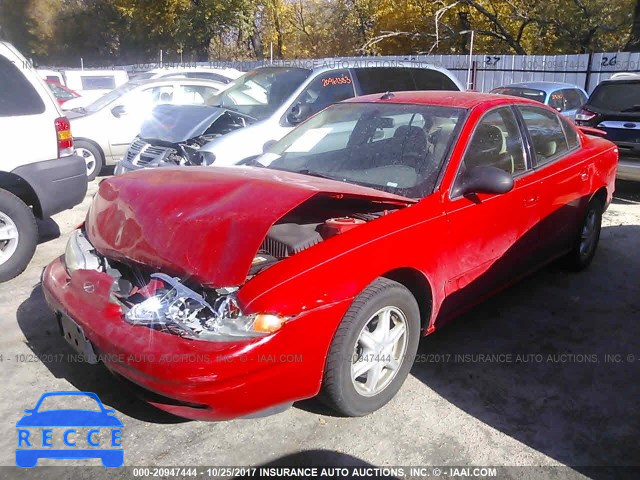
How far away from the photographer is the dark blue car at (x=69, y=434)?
267 cm

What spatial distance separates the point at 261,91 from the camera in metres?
7.51

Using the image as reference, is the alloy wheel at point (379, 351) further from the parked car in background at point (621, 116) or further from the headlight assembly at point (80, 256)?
the parked car in background at point (621, 116)

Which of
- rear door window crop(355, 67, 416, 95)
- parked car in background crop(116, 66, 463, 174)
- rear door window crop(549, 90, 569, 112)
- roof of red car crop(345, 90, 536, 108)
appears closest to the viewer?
roof of red car crop(345, 90, 536, 108)

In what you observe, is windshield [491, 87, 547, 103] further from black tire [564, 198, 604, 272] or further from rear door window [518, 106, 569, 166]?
rear door window [518, 106, 569, 166]

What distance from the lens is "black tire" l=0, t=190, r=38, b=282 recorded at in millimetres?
4652

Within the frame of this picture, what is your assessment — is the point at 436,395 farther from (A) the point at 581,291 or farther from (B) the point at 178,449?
(A) the point at 581,291

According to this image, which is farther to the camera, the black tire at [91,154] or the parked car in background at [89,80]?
the parked car in background at [89,80]

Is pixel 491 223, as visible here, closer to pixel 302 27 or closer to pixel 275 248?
pixel 275 248

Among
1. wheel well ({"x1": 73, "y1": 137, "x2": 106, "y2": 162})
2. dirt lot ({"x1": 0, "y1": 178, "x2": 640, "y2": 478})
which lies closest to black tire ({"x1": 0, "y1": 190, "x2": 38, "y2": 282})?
dirt lot ({"x1": 0, "y1": 178, "x2": 640, "y2": 478})

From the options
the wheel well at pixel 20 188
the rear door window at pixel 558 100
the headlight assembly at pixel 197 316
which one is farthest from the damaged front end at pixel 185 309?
the rear door window at pixel 558 100

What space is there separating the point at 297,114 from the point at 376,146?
295cm

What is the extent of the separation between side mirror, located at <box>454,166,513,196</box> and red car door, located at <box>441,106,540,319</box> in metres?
0.05

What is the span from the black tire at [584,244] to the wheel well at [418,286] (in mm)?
2205

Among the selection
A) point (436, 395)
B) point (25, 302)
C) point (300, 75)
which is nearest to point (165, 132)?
point (300, 75)
